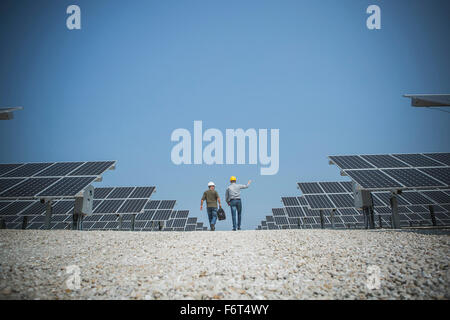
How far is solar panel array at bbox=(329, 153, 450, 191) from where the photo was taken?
906cm

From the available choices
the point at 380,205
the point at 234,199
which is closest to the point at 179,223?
the point at 380,205

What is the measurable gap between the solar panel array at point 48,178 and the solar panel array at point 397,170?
37.3 feet

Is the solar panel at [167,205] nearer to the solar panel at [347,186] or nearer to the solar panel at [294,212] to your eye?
the solar panel at [294,212]

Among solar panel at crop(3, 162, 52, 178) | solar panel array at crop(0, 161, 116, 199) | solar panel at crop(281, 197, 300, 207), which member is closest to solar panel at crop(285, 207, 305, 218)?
solar panel at crop(281, 197, 300, 207)

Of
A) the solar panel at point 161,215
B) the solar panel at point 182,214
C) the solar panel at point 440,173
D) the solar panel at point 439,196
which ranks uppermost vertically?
the solar panel at point 440,173

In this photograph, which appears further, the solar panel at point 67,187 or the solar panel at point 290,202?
the solar panel at point 290,202

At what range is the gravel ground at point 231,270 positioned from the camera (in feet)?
9.49

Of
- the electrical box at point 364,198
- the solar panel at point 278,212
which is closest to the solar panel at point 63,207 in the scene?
the electrical box at point 364,198

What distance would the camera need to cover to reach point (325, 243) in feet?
17.9

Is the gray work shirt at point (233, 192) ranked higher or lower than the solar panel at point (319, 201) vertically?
higher

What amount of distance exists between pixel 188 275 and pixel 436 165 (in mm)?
13131

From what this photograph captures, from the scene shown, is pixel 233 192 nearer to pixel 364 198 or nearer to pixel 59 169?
pixel 364 198
